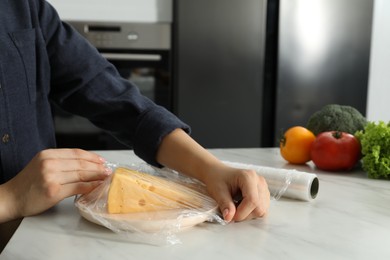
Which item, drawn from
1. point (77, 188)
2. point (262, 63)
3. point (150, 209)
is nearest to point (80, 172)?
point (77, 188)

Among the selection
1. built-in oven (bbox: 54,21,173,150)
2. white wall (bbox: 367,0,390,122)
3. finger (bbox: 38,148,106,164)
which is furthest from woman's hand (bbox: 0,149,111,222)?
white wall (bbox: 367,0,390,122)

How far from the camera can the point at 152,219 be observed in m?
0.69

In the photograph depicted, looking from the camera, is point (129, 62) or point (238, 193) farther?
point (129, 62)

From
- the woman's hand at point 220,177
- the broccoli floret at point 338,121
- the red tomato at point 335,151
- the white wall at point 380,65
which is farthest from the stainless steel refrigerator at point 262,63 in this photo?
the woman's hand at point 220,177

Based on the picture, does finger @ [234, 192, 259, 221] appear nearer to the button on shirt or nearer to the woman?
the woman

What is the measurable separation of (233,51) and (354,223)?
1.71m

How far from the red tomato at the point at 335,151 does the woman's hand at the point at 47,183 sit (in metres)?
0.55

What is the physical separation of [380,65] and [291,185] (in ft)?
6.85

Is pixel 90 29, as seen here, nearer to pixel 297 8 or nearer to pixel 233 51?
pixel 233 51

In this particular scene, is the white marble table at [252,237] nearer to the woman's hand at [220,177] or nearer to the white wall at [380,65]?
the woman's hand at [220,177]

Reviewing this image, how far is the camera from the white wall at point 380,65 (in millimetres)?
2730

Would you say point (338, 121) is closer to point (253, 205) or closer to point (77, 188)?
point (253, 205)

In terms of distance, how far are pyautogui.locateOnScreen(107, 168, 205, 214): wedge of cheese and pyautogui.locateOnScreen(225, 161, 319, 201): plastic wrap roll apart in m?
0.19

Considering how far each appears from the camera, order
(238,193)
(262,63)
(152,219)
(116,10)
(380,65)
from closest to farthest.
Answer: (152,219)
(238,193)
(116,10)
(262,63)
(380,65)
